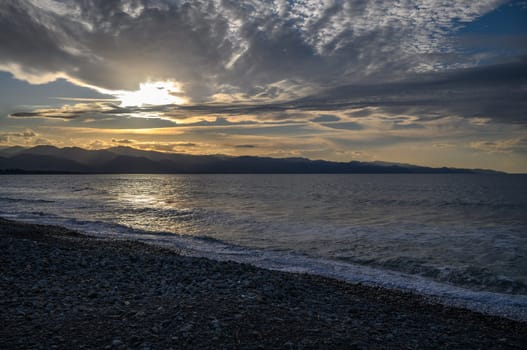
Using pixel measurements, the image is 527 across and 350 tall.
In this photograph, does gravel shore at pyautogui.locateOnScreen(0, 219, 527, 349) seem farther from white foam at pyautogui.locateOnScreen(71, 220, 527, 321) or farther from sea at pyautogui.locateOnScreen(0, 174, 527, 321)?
sea at pyautogui.locateOnScreen(0, 174, 527, 321)

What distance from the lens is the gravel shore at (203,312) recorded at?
7.24 metres

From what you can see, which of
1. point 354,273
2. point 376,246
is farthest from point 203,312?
point 376,246

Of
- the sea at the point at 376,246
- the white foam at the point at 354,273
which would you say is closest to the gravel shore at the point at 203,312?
the white foam at the point at 354,273

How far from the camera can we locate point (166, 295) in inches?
383

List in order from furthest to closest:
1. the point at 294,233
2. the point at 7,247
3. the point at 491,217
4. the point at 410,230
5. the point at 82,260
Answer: the point at 491,217 < the point at 410,230 < the point at 294,233 < the point at 7,247 < the point at 82,260

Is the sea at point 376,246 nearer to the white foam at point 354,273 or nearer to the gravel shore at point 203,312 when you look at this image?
the white foam at point 354,273

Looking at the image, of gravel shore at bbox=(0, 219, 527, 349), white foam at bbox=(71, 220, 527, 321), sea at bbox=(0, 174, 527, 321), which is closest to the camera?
gravel shore at bbox=(0, 219, 527, 349)

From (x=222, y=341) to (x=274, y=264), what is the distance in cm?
1188

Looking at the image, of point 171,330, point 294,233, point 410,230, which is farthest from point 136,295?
point 410,230

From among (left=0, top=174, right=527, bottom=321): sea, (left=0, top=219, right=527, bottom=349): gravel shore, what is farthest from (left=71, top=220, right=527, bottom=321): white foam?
(left=0, top=219, right=527, bottom=349): gravel shore

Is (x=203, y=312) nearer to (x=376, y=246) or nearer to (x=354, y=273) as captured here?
(x=354, y=273)

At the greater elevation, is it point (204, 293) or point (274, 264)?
point (204, 293)

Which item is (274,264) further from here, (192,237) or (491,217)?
(491,217)

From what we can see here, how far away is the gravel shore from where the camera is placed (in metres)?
7.24
